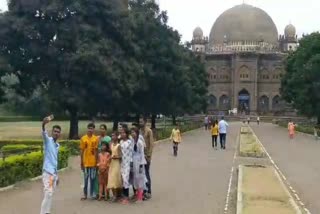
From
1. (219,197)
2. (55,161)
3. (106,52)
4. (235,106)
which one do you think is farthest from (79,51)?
(235,106)

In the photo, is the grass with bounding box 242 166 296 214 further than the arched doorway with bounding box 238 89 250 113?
No

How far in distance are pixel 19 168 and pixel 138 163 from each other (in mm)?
4123

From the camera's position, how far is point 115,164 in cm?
1221

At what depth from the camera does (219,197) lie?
13266 millimetres

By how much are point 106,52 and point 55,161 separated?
2096 centimetres

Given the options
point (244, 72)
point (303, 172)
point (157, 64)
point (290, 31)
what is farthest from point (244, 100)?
point (303, 172)

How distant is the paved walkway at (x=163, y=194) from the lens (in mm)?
11406

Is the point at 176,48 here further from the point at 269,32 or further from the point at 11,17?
the point at 269,32

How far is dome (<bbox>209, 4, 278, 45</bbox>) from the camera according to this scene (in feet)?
341

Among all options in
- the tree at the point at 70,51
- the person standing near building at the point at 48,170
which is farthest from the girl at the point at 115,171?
the tree at the point at 70,51

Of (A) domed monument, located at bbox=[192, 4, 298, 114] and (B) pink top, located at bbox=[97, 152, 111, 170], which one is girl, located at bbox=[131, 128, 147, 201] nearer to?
(B) pink top, located at bbox=[97, 152, 111, 170]

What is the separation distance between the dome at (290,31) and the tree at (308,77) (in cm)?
5054

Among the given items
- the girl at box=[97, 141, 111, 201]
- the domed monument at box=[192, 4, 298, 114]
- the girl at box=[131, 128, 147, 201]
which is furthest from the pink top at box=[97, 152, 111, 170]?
the domed monument at box=[192, 4, 298, 114]

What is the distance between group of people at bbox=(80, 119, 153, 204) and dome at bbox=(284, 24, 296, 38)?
338 ft
